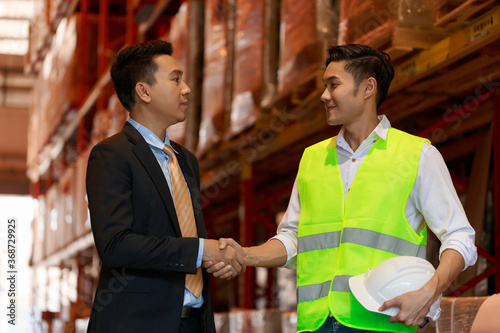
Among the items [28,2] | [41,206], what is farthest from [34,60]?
[41,206]

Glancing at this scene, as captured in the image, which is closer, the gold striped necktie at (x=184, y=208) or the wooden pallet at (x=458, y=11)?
the gold striped necktie at (x=184, y=208)

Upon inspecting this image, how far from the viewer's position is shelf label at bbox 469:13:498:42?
3.61 m

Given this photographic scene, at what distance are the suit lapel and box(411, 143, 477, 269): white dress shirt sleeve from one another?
91 cm

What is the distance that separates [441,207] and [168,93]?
123cm

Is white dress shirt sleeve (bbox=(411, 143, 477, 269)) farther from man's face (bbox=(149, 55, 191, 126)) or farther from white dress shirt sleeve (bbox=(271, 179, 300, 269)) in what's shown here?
man's face (bbox=(149, 55, 191, 126))

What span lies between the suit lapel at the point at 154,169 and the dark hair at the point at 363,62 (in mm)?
799

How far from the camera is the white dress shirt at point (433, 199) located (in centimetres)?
250

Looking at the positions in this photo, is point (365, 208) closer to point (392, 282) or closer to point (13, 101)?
point (392, 282)

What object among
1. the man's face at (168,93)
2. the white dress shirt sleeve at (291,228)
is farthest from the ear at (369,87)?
the man's face at (168,93)

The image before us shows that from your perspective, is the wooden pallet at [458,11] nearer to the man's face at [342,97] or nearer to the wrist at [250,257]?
the man's face at [342,97]

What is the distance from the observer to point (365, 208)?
2615mm

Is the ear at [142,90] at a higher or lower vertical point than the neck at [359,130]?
higher

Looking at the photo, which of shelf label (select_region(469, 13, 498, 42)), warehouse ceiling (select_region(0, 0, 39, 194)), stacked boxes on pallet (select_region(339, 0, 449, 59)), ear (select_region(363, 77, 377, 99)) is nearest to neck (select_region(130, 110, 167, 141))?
ear (select_region(363, 77, 377, 99))

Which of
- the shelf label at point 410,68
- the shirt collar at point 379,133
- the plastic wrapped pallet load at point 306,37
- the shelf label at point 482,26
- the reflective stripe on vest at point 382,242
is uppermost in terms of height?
the plastic wrapped pallet load at point 306,37
